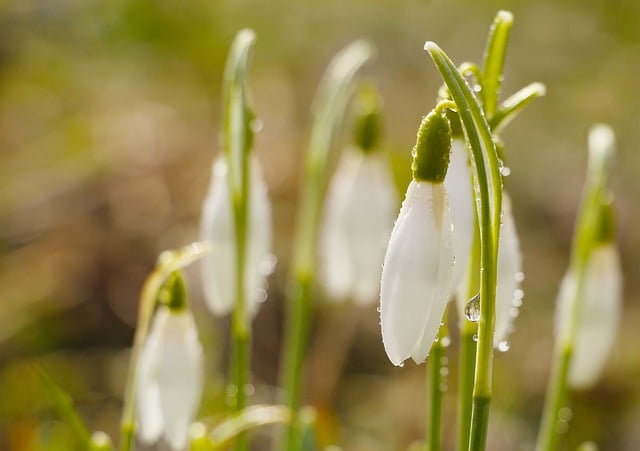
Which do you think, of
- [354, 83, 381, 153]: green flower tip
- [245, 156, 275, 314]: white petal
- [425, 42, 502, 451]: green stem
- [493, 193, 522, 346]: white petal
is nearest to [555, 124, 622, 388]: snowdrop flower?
[493, 193, 522, 346]: white petal

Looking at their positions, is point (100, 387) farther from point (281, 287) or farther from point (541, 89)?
point (541, 89)

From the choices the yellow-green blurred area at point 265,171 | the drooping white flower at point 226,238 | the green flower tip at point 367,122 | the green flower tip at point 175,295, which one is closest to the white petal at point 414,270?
the green flower tip at point 175,295

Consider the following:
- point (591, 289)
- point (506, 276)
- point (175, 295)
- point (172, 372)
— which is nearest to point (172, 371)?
point (172, 372)

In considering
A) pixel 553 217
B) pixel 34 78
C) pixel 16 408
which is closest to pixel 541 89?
pixel 16 408

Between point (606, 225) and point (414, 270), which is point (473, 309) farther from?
point (606, 225)

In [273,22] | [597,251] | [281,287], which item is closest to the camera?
[597,251]
